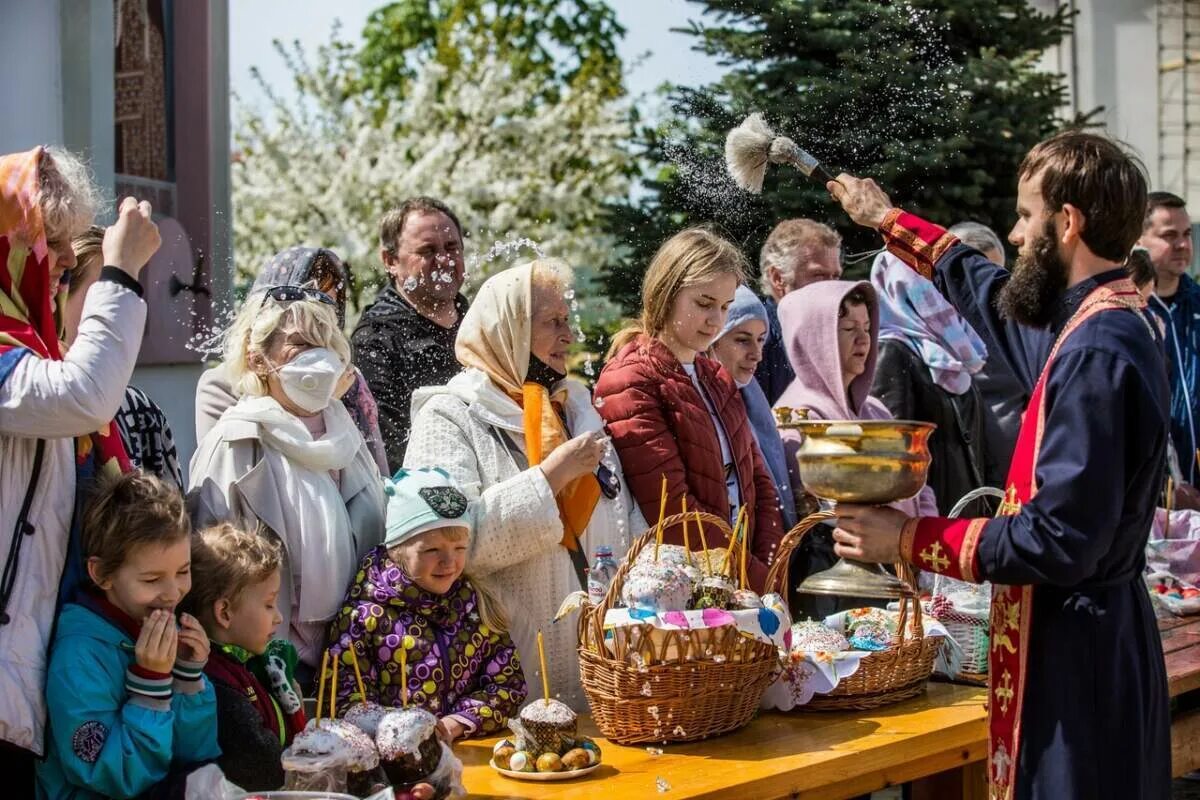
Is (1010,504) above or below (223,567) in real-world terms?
above

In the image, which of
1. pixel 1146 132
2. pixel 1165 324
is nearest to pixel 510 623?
pixel 1165 324

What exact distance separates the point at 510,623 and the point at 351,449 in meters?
0.63

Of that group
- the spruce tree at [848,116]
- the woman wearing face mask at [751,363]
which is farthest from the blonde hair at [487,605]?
the spruce tree at [848,116]

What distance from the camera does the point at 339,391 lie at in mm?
4004

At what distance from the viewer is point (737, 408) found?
4.68 meters

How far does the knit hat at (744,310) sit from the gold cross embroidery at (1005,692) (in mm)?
2014

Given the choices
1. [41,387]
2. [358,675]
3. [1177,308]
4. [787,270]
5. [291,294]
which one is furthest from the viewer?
[1177,308]

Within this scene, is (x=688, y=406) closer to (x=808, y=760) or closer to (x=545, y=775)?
(x=808, y=760)

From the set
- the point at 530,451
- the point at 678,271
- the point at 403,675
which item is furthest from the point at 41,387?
the point at 678,271

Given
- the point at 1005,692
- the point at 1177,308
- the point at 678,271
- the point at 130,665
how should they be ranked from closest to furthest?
the point at 130,665 < the point at 1005,692 < the point at 678,271 < the point at 1177,308

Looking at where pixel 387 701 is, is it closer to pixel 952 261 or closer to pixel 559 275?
pixel 559 275

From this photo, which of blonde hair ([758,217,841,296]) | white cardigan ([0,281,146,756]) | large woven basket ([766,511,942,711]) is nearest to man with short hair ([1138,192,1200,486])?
blonde hair ([758,217,841,296])

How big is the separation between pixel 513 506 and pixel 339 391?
0.63 meters

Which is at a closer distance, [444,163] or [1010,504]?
[1010,504]
